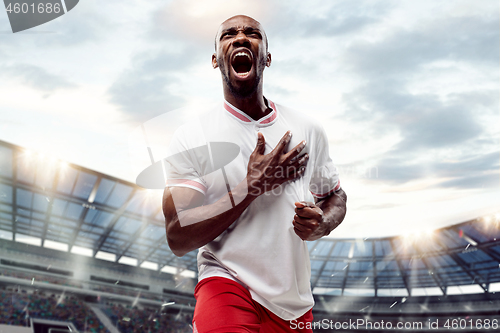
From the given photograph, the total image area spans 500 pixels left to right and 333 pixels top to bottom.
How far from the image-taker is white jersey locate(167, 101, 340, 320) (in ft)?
5.43

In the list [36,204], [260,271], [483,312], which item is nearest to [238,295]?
[260,271]

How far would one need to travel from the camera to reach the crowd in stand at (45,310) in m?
17.0

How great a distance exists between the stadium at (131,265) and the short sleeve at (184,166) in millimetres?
13889

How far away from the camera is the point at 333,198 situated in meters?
2.10

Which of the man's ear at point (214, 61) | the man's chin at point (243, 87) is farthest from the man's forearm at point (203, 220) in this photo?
the man's ear at point (214, 61)

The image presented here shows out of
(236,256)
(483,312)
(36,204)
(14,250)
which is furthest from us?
(483,312)

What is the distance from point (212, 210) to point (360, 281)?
25789mm

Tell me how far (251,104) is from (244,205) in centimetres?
63

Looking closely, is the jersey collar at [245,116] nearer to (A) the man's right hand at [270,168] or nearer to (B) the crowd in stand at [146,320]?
(A) the man's right hand at [270,168]

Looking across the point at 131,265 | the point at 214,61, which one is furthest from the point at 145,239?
the point at 214,61

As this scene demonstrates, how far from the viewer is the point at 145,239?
17219 millimetres

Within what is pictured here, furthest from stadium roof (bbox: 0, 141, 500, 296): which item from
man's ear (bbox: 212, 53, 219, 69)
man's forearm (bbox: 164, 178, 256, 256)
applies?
man's forearm (bbox: 164, 178, 256, 256)

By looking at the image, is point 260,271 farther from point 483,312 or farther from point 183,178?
point 483,312

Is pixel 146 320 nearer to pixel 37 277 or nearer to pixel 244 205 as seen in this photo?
pixel 37 277
